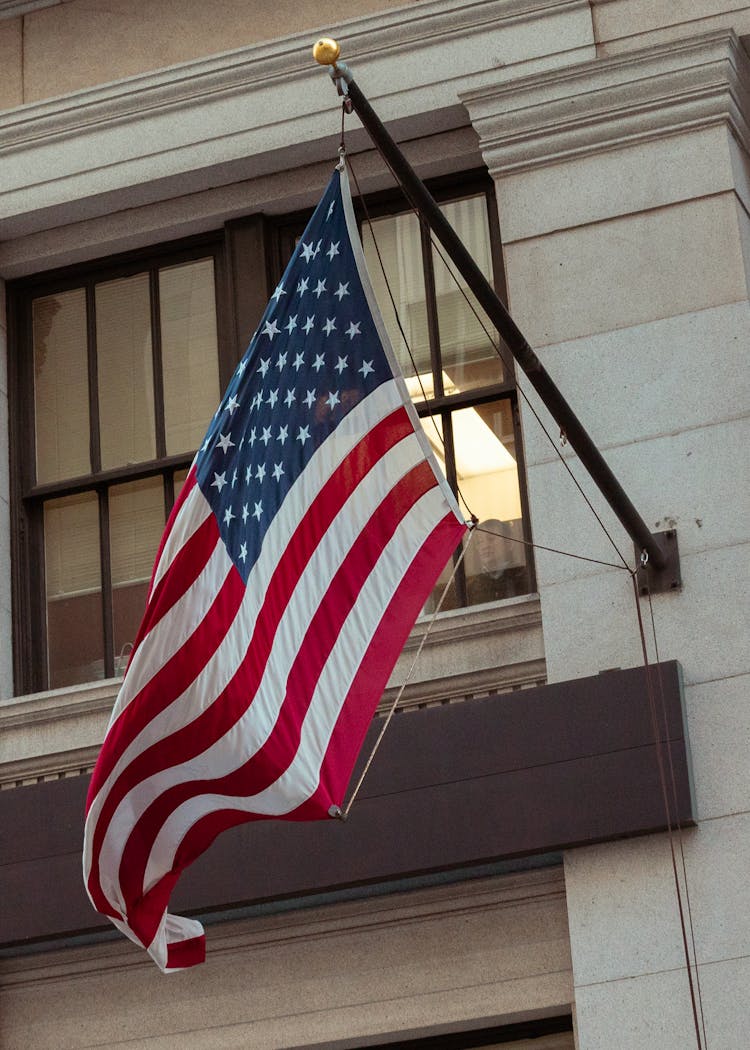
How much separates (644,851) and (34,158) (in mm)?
5796

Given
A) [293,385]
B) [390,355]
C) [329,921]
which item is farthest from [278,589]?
[329,921]

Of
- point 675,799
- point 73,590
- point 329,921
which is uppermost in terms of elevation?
point 73,590

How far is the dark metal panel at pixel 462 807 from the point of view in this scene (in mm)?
9445

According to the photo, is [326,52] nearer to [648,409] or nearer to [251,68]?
[648,409]

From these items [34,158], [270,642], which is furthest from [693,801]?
[34,158]

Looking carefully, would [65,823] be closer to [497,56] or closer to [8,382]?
[8,382]

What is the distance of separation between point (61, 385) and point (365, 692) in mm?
5041

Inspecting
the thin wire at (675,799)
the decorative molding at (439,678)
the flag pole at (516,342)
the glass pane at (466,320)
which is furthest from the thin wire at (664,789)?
the glass pane at (466,320)

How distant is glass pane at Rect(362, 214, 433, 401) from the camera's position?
37.5 ft

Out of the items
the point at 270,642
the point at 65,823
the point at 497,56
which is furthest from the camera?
the point at 497,56

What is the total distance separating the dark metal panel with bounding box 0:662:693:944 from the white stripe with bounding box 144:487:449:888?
71.2 inches

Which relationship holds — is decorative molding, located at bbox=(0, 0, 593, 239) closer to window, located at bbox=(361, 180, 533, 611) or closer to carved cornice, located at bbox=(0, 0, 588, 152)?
carved cornice, located at bbox=(0, 0, 588, 152)

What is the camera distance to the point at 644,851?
30.8 ft

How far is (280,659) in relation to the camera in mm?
7855
